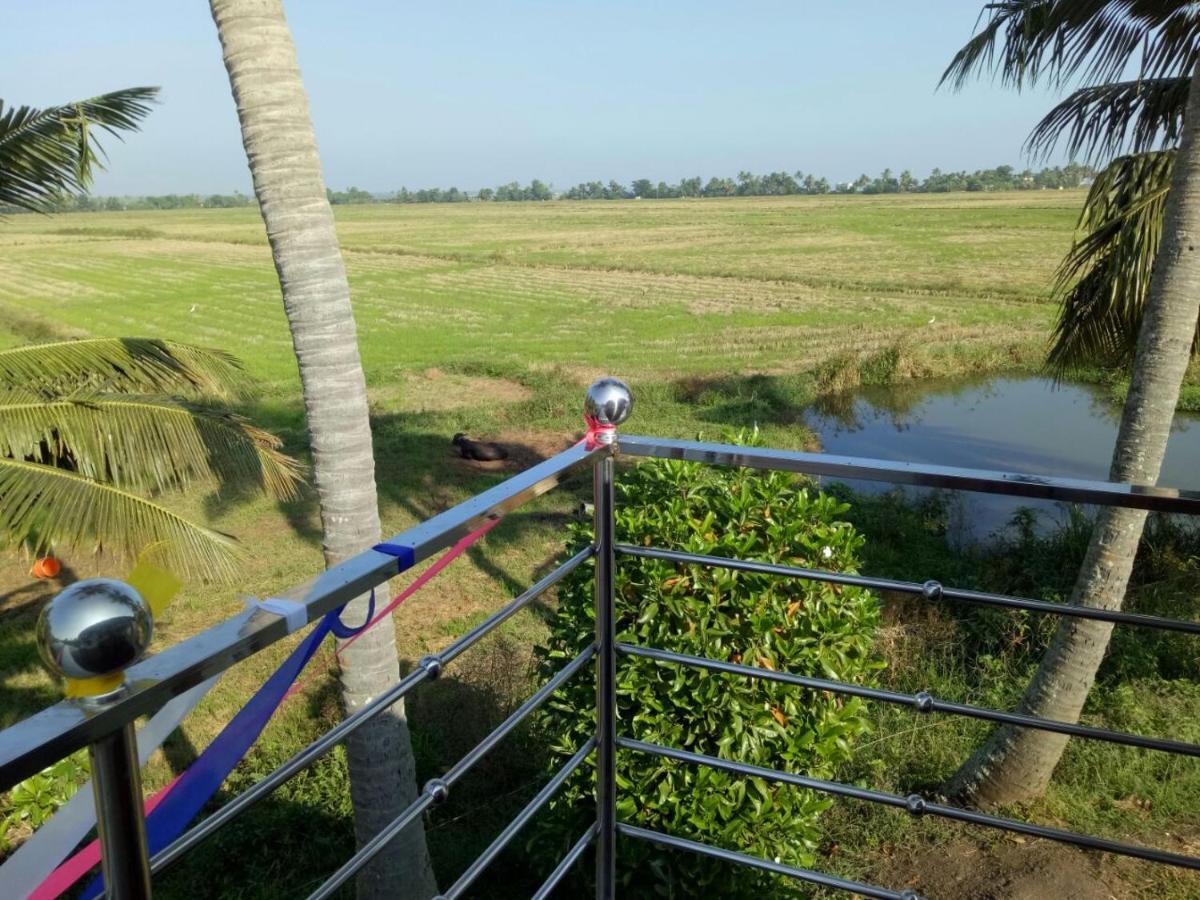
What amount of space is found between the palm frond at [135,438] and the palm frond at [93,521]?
0.63ft

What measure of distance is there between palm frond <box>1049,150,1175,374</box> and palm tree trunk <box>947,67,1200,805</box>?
1.90 m

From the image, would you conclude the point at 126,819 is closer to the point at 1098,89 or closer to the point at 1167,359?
the point at 1167,359

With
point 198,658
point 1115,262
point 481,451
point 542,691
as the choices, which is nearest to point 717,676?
point 542,691

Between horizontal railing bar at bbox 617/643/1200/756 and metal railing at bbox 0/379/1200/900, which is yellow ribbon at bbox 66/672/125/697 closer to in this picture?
metal railing at bbox 0/379/1200/900

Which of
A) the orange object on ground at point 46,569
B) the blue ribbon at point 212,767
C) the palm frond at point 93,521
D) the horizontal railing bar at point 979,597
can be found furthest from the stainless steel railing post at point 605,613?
the orange object on ground at point 46,569

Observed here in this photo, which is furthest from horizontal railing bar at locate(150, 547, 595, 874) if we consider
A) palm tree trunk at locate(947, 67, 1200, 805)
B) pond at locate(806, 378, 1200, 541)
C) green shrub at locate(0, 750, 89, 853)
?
pond at locate(806, 378, 1200, 541)

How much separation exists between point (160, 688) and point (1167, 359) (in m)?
4.80

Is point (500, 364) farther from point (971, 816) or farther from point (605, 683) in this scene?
point (971, 816)

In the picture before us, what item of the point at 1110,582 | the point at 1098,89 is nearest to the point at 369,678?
the point at 1110,582

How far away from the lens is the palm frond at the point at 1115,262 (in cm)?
647

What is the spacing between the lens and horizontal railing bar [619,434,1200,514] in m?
1.78

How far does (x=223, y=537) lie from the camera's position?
613 cm

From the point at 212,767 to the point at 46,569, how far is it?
406 inches

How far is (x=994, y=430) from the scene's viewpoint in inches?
706
